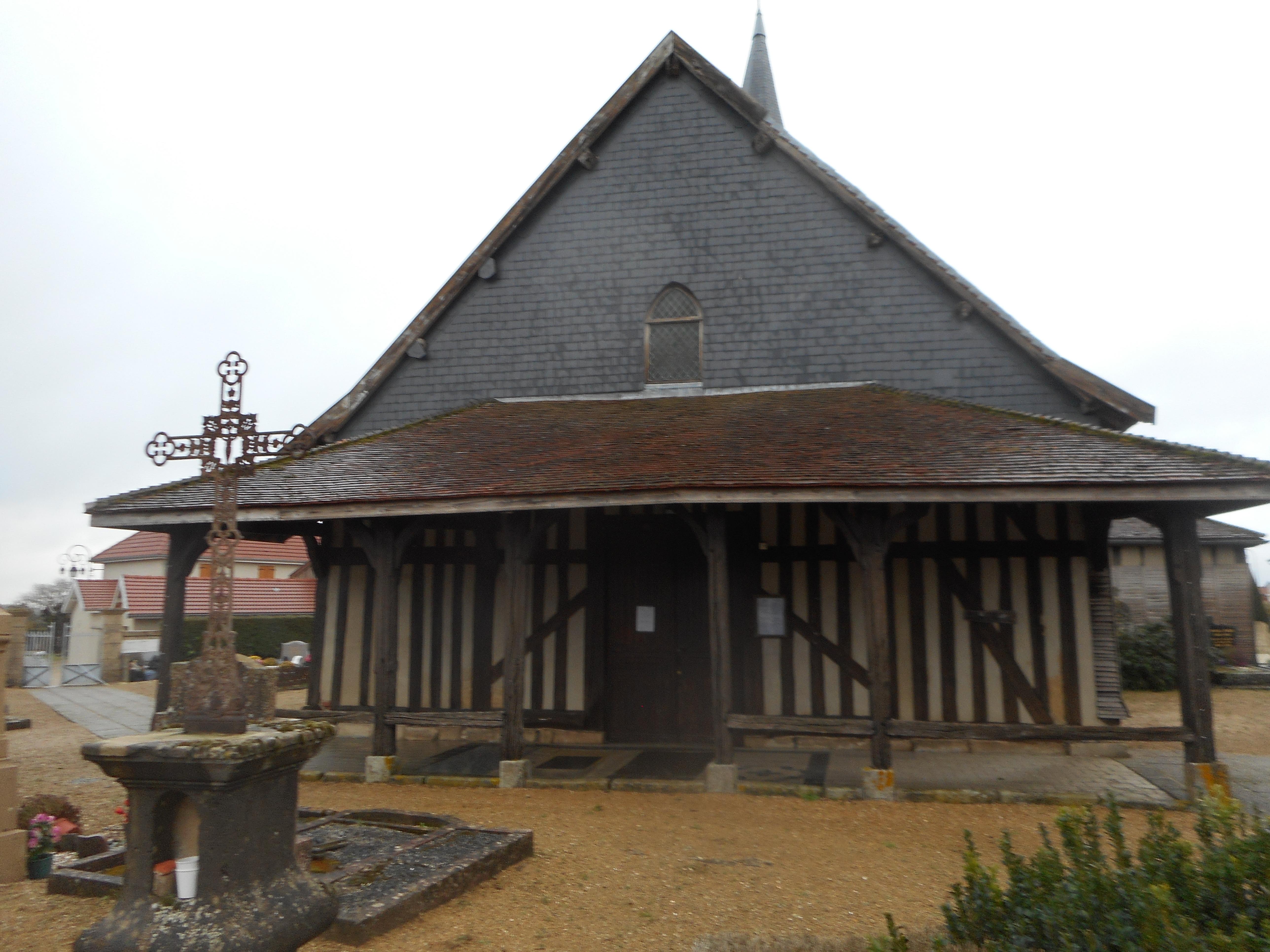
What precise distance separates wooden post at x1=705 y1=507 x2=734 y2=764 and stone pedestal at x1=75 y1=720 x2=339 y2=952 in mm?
4895

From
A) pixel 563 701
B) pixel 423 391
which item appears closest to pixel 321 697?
pixel 563 701

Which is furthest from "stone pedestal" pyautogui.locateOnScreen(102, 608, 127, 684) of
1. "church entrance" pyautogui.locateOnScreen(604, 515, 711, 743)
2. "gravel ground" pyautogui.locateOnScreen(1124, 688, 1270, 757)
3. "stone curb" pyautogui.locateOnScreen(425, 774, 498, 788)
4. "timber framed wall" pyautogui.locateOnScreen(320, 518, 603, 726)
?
"gravel ground" pyautogui.locateOnScreen(1124, 688, 1270, 757)

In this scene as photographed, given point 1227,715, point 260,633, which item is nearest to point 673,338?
point 1227,715

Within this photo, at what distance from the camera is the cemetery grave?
4691mm

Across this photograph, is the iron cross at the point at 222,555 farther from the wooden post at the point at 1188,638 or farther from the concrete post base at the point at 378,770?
the wooden post at the point at 1188,638

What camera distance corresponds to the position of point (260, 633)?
992 inches

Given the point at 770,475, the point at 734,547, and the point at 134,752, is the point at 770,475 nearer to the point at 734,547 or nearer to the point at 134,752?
the point at 734,547

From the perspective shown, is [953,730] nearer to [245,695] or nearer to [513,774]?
[513,774]

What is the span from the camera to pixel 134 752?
10.7ft

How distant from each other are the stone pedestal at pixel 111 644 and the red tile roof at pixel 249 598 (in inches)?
111

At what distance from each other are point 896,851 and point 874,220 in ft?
26.3

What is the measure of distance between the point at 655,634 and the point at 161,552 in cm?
3338

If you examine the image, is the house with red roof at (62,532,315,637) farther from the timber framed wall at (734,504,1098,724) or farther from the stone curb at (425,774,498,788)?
the timber framed wall at (734,504,1098,724)

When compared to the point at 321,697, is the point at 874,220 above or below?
above
